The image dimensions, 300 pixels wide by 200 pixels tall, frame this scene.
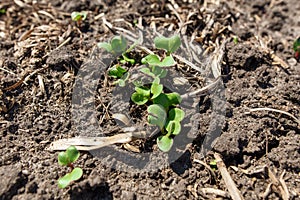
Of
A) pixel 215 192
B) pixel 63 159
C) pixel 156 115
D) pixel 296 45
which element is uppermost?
pixel 296 45

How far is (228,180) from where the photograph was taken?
5.61 ft

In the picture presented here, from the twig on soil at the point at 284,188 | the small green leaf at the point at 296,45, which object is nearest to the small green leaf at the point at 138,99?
the twig on soil at the point at 284,188

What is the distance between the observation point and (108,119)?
186 centimetres

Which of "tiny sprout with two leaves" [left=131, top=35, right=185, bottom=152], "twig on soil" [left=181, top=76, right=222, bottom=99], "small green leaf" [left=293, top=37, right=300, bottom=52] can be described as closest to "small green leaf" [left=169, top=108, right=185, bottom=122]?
"tiny sprout with two leaves" [left=131, top=35, right=185, bottom=152]

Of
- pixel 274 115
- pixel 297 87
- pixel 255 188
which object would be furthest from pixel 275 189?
pixel 297 87

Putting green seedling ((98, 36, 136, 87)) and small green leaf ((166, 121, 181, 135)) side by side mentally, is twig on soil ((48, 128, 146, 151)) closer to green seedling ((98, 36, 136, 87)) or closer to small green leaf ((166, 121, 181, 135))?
small green leaf ((166, 121, 181, 135))

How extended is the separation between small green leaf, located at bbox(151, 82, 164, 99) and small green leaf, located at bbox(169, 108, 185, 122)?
0.33ft

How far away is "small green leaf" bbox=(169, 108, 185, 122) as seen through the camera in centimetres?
181

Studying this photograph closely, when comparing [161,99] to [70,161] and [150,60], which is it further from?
[70,161]

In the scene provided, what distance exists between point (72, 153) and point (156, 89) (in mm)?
456

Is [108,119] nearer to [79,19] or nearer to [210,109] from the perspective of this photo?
[210,109]

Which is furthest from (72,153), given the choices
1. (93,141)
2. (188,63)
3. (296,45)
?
(296,45)

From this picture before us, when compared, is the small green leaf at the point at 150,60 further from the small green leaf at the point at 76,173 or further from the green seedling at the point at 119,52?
the small green leaf at the point at 76,173

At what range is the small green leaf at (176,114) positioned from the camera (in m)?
1.81
